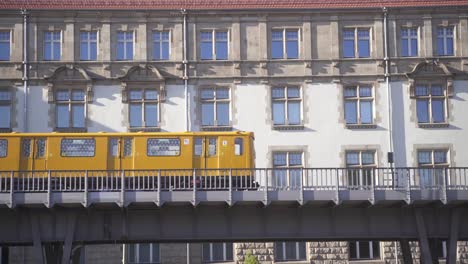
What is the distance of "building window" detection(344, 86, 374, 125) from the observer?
145 feet

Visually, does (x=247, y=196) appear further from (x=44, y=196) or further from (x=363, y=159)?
(x=363, y=159)

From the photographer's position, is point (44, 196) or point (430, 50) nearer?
point (44, 196)

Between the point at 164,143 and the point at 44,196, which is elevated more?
the point at 164,143

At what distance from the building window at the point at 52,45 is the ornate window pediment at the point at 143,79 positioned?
3899 millimetres

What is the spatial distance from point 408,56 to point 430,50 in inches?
49.9

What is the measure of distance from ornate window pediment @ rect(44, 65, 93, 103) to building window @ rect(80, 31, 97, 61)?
0.86 metres

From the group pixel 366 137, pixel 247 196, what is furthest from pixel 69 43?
pixel 247 196

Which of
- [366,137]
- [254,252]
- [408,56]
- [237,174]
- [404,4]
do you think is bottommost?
[254,252]

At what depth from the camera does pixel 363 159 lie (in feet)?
144

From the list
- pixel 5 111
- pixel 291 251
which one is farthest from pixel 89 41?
pixel 291 251

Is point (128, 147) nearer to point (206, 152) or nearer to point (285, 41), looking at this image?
point (206, 152)

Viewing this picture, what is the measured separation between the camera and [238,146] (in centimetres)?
3397

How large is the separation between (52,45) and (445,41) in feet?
70.9

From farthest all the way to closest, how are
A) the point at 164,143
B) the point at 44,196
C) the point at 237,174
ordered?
1. the point at 164,143
2. the point at 237,174
3. the point at 44,196
